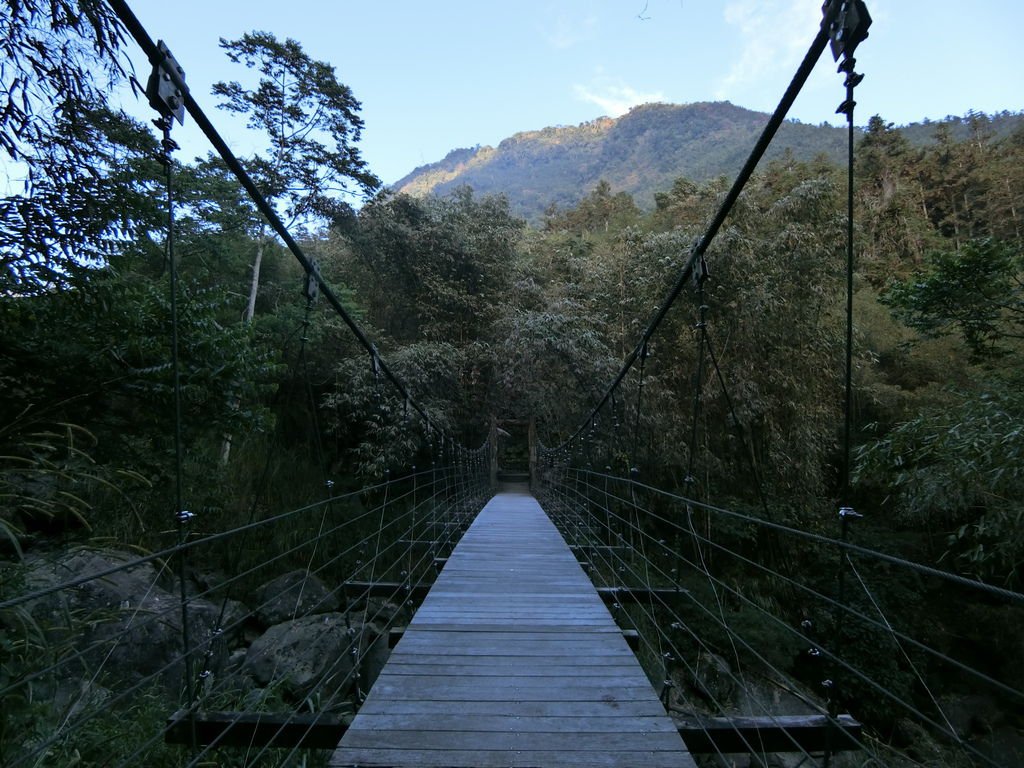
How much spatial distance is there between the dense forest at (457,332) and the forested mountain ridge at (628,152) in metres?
9.57

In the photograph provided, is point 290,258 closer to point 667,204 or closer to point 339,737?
point 667,204

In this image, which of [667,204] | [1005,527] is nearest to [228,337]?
[1005,527]

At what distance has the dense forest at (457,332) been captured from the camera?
1974 millimetres

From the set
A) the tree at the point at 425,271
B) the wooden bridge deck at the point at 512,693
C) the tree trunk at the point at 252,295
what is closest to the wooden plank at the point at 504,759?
the wooden bridge deck at the point at 512,693

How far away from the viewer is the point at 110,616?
4.68 ft

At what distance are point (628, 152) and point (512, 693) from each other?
37542 millimetres

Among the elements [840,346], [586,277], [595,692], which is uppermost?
[586,277]

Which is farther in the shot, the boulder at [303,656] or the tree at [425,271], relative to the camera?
the tree at [425,271]

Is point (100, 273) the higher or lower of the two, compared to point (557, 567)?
higher

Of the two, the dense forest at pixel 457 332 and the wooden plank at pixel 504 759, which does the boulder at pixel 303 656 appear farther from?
the wooden plank at pixel 504 759

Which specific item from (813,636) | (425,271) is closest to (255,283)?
(425,271)

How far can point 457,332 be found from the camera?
8.19 m

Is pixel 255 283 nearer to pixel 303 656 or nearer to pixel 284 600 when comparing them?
pixel 284 600

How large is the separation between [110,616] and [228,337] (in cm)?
152
